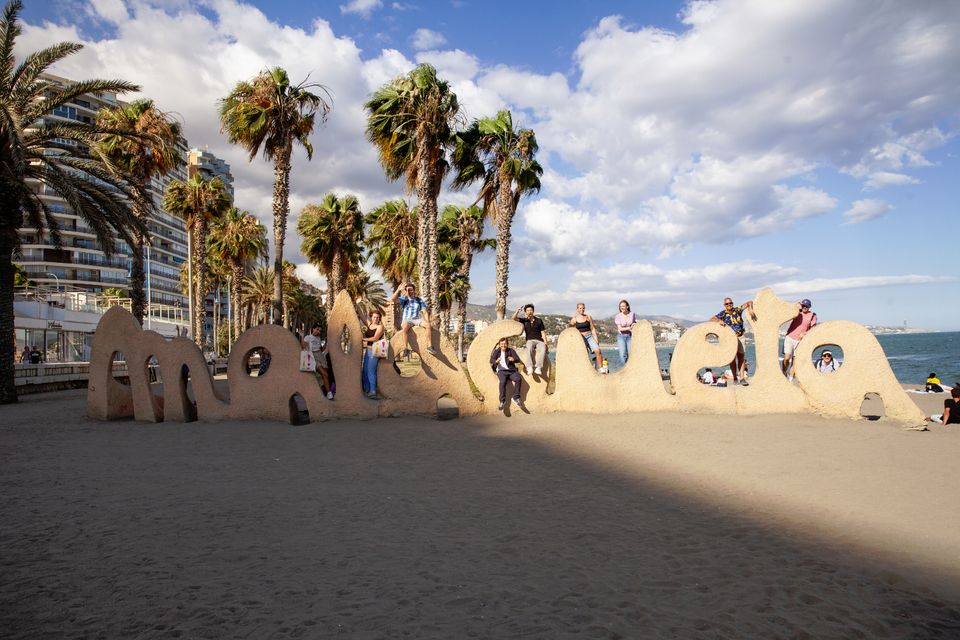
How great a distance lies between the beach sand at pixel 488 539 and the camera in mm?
3678

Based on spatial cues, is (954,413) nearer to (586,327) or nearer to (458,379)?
(586,327)

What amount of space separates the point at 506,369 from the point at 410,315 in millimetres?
2359

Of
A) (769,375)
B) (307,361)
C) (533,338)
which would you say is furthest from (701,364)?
(307,361)

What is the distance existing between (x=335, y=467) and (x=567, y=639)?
17.1 ft

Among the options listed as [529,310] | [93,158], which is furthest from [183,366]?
[93,158]

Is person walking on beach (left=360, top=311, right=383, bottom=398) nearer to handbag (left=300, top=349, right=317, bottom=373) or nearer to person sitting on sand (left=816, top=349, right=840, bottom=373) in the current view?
handbag (left=300, top=349, right=317, bottom=373)

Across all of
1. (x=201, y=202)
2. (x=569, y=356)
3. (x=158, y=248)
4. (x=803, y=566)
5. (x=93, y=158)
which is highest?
(x=158, y=248)

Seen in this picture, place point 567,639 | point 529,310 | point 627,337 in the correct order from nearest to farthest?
1. point 567,639
2. point 529,310
3. point 627,337

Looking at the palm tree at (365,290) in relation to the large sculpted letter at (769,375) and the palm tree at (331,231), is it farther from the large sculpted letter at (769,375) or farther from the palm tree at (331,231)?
the large sculpted letter at (769,375)

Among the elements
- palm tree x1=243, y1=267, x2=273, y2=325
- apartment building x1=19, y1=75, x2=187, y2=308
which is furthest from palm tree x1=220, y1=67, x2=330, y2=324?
apartment building x1=19, y1=75, x2=187, y2=308

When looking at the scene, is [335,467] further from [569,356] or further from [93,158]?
[93,158]

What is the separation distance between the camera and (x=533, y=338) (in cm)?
1228

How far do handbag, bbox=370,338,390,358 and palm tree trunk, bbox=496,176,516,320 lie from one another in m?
14.0

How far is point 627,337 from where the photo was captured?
13367mm
